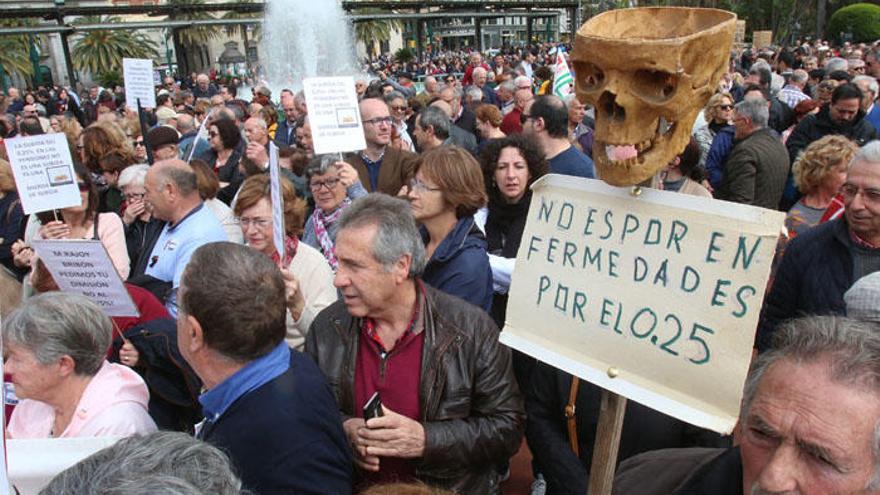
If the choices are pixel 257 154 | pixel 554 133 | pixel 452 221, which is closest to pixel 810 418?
pixel 452 221

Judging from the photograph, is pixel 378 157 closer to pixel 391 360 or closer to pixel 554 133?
pixel 554 133

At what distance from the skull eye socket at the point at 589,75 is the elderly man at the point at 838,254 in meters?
2.02

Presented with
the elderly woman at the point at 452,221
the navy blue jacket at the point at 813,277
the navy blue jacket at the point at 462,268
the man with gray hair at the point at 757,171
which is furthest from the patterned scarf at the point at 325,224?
the man with gray hair at the point at 757,171

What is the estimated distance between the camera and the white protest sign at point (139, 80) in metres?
8.33

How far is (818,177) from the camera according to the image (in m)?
4.16

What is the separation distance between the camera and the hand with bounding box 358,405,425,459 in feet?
7.41

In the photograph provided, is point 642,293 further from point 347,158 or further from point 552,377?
point 347,158

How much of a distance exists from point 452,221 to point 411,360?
1177 mm

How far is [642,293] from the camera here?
5.16 ft

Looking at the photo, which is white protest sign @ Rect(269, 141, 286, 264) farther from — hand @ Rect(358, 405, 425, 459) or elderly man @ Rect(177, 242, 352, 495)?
hand @ Rect(358, 405, 425, 459)

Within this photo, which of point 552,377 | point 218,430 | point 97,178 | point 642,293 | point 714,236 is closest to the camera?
point 714,236

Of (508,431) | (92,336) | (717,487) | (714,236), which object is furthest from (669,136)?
(92,336)

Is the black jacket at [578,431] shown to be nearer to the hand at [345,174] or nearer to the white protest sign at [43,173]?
the hand at [345,174]

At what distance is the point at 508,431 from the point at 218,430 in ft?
3.43
